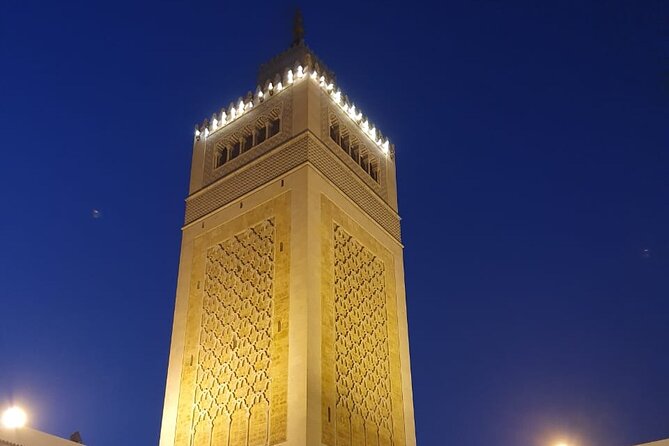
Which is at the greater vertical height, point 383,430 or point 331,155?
point 331,155

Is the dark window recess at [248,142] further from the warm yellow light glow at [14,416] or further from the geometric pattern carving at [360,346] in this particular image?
the warm yellow light glow at [14,416]

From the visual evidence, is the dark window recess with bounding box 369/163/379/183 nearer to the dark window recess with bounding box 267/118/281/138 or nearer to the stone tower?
the stone tower

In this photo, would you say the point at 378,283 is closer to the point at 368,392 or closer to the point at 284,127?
the point at 368,392

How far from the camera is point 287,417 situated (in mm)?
7586

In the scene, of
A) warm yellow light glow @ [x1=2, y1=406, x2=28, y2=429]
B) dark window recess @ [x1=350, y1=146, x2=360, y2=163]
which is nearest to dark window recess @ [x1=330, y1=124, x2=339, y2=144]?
dark window recess @ [x1=350, y1=146, x2=360, y2=163]

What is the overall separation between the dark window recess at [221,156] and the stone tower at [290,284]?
0.07ft

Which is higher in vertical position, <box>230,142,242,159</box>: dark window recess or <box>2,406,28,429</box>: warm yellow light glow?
<box>230,142,242,159</box>: dark window recess

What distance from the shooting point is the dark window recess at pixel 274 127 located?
33.7 feet

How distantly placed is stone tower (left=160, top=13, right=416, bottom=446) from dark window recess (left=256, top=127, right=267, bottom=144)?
0.7 inches

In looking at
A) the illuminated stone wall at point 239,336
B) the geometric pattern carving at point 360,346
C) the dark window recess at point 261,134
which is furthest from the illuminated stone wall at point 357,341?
the dark window recess at point 261,134

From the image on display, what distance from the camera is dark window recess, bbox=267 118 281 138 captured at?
33.7 feet

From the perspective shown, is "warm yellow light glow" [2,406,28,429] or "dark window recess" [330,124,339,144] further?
"dark window recess" [330,124,339,144]

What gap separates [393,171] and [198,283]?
3.74 meters

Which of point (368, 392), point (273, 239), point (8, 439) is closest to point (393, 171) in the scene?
point (273, 239)
